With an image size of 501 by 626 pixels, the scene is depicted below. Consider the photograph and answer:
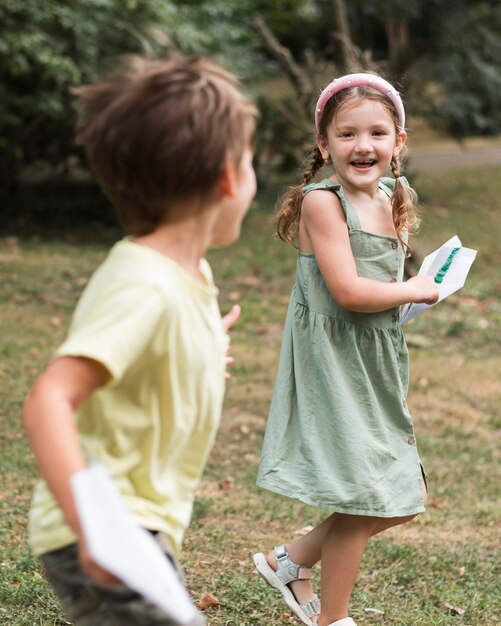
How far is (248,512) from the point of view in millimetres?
4473

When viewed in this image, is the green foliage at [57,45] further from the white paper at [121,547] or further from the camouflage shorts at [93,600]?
the white paper at [121,547]

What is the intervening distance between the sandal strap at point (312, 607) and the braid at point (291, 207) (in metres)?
1.12

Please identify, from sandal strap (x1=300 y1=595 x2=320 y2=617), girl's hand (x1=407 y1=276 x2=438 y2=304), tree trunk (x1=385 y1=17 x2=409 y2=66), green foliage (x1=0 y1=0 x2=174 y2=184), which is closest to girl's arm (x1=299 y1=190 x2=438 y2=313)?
girl's hand (x1=407 y1=276 x2=438 y2=304)

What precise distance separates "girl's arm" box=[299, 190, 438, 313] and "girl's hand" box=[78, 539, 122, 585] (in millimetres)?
1288

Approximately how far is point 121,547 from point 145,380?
0.39 metres

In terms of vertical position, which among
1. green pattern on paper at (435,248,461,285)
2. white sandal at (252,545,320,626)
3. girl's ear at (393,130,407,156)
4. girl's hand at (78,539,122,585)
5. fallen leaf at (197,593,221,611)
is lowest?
fallen leaf at (197,593,221,611)

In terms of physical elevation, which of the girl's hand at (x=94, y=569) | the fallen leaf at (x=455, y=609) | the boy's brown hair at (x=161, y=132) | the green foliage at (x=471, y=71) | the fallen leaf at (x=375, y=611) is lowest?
the green foliage at (x=471, y=71)

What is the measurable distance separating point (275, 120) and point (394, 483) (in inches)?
450

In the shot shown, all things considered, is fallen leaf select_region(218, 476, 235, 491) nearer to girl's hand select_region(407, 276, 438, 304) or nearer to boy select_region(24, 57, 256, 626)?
girl's hand select_region(407, 276, 438, 304)

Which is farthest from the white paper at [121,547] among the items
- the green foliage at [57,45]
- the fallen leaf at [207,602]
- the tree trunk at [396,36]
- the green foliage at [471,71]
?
the tree trunk at [396,36]

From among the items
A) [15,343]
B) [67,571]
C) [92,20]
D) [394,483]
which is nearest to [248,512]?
[394,483]

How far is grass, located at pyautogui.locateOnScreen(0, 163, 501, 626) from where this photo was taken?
355 cm

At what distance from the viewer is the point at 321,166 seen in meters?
3.13

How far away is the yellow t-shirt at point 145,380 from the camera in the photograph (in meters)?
1.71
